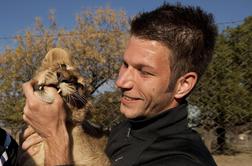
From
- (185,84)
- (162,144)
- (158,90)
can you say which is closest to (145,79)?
(158,90)

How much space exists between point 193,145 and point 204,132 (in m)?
4.37

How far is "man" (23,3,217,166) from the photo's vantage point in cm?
231

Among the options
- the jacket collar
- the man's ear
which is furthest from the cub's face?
the man's ear

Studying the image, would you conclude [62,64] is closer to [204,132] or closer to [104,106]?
[104,106]

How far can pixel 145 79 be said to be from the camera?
2.35 metres

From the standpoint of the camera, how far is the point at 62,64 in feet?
8.68

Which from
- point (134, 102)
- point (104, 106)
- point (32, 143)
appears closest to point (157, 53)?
point (134, 102)

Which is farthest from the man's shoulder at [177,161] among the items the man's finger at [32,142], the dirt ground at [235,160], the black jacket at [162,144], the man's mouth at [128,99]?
the dirt ground at [235,160]

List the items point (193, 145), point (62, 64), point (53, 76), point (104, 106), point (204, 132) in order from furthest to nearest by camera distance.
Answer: point (204, 132)
point (104, 106)
point (62, 64)
point (53, 76)
point (193, 145)

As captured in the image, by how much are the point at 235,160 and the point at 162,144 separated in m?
5.29

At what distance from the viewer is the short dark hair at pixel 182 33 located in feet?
7.63

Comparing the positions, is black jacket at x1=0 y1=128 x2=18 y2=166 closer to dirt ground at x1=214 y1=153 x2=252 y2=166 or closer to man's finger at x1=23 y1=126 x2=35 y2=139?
man's finger at x1=23 y1=126 x2=35 y2=139

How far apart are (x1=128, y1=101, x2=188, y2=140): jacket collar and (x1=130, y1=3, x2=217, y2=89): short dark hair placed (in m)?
0.20

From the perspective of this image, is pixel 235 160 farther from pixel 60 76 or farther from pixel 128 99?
pixel 60 76
